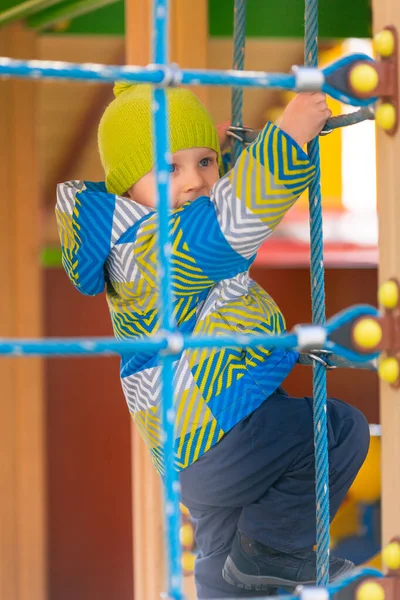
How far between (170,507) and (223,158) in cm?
59

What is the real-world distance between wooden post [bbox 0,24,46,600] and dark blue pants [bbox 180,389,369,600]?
122 centimetres

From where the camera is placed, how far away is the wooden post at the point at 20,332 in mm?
2129

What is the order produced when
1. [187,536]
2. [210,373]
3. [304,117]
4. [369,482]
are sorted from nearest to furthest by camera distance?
[304,117] < [210,373] < [187,536] < [369,482]

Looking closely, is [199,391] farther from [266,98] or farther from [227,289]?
[266,98]

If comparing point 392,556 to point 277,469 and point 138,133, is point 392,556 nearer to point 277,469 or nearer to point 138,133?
point 277,469

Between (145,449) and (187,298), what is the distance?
70 centimetres

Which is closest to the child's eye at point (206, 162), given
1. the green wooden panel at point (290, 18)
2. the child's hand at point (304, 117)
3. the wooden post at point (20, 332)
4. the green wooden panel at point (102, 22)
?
the child's hand at point (304, 117)

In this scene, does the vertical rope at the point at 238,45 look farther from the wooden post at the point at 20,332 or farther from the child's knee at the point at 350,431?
the wooden post at the point at 20,332

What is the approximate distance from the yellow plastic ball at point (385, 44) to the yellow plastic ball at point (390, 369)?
0.73 feet

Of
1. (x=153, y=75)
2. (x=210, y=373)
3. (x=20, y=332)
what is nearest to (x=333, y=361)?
(x=210, y=373)

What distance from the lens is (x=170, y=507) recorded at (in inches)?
26.1

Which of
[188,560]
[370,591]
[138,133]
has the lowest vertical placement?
[188,560]

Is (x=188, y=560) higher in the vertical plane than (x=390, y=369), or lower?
lower

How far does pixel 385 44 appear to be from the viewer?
69 cm
